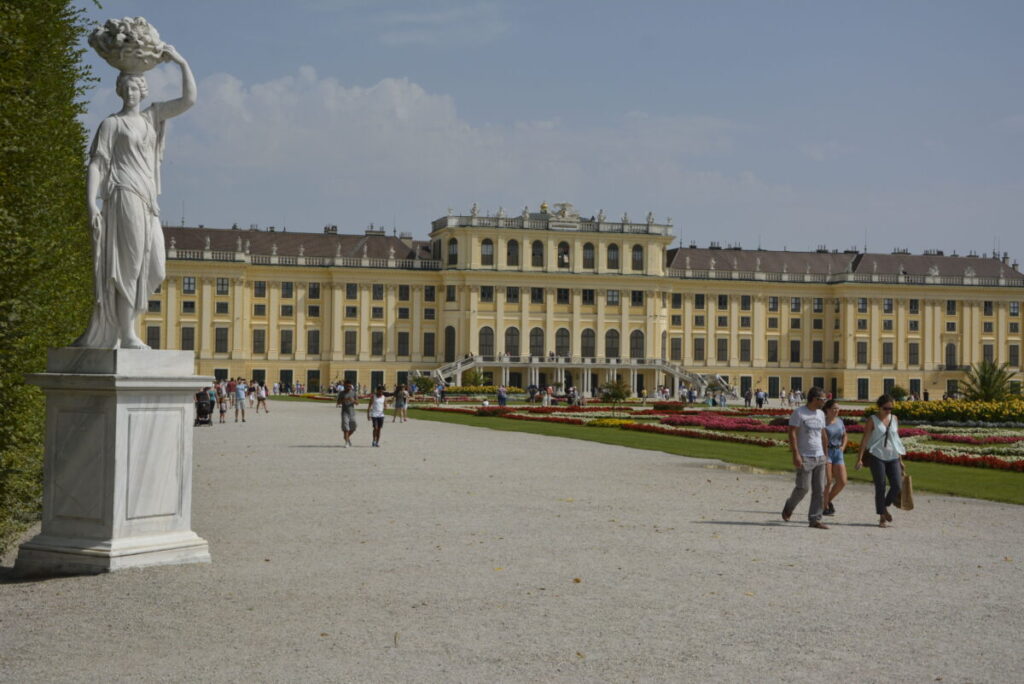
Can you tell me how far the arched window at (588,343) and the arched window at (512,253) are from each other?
7546 mm

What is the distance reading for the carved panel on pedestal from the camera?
29.3ft

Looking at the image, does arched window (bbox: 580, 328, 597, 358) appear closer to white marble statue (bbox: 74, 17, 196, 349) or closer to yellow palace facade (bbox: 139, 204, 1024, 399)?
yellow palace facade (bbox: 139, 204, 1024, 399)

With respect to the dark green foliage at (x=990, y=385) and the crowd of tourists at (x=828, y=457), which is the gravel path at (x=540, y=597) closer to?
the crowd of tourists at (x=828, y=457)

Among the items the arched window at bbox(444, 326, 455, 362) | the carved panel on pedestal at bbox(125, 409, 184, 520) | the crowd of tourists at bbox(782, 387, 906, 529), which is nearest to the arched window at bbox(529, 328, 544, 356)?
the arched window at bbox(444, 326, 455, 362)

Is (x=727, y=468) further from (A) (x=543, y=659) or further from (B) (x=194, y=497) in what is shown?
(A) (x=543, y=659)

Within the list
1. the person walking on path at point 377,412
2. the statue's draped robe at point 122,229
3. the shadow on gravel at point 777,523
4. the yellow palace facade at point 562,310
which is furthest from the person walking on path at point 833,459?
the yellow palace facade at point 562,310

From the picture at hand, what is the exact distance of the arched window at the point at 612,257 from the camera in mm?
81812

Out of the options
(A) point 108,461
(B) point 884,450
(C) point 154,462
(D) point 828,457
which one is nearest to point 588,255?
(D) point 828,457

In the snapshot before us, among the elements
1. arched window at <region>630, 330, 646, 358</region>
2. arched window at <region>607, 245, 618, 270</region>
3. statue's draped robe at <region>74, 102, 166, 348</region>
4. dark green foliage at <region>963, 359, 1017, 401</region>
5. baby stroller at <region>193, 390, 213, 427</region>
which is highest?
arched window at <region>607, 245, 618, 270</region>

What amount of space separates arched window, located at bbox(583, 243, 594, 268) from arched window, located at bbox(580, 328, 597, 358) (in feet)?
16.3

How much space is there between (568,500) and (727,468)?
6.38 m

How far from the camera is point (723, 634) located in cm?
730

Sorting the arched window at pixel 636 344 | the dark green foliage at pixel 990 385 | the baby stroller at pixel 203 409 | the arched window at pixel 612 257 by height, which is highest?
the arched window at pixel 612 257

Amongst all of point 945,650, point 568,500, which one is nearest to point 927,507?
point 568,500
